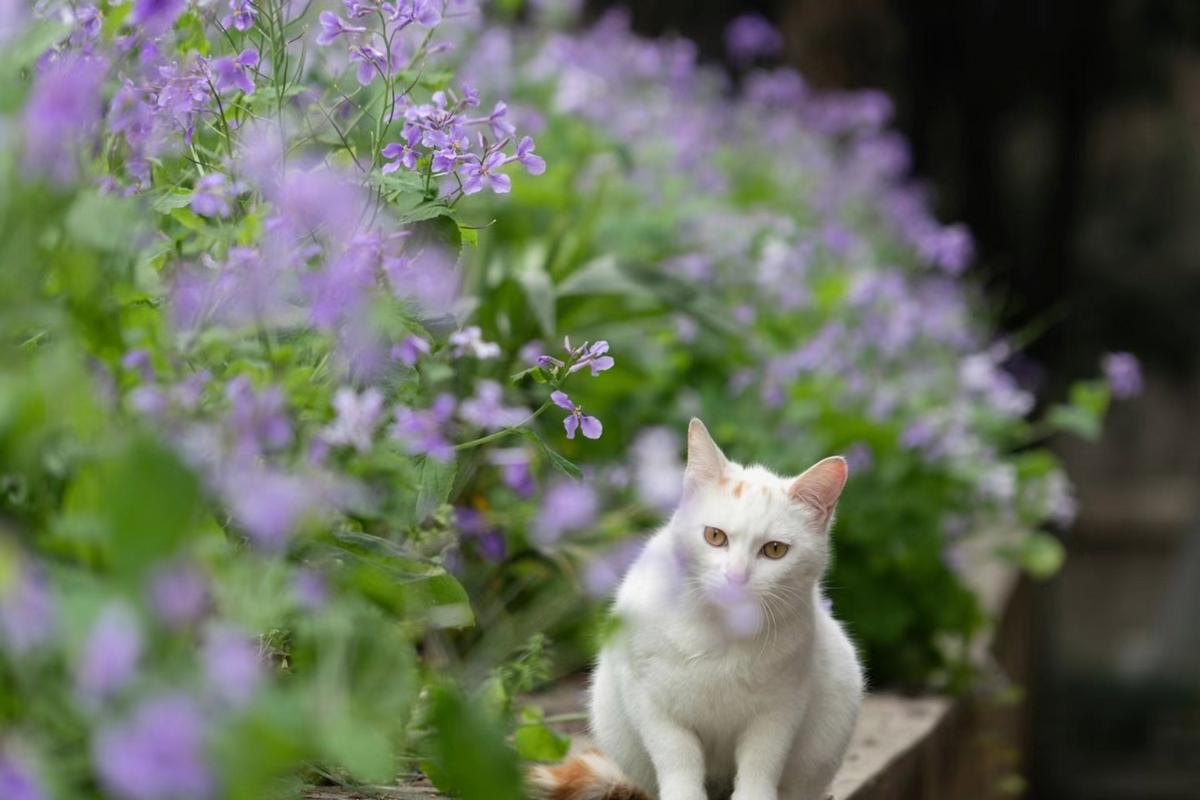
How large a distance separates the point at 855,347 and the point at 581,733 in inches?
58.7

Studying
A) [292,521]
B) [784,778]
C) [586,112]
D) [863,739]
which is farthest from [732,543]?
[586,112]

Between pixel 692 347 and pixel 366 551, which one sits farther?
pixel 692 347

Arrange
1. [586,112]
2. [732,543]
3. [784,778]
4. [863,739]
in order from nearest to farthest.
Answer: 1. [732,543]
2. [784,778]
3. [863,739]
4. [586,112]

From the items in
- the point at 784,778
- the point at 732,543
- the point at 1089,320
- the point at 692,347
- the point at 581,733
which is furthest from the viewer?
the point at 1089,320

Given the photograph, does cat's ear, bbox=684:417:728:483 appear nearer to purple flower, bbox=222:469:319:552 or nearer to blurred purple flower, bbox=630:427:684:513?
blurred purple flower, bbox=630:427:684:513

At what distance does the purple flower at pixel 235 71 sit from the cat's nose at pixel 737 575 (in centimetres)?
66

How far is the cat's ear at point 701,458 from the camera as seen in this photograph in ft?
5.82

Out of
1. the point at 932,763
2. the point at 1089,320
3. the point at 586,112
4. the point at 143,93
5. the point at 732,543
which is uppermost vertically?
the point at 143,93

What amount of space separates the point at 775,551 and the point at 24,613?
1052 mm

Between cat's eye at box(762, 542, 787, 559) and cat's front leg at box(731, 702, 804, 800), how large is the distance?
15cm

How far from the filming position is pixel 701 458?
178cm

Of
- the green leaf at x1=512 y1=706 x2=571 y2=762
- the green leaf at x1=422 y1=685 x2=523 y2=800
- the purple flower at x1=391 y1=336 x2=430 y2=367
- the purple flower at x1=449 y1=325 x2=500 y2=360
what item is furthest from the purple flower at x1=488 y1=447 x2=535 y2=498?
the green leaf at x1=422 y1=685 x2=523 y2=800

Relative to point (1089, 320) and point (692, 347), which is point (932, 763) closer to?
point (692, 347)

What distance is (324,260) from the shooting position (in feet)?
5.01
